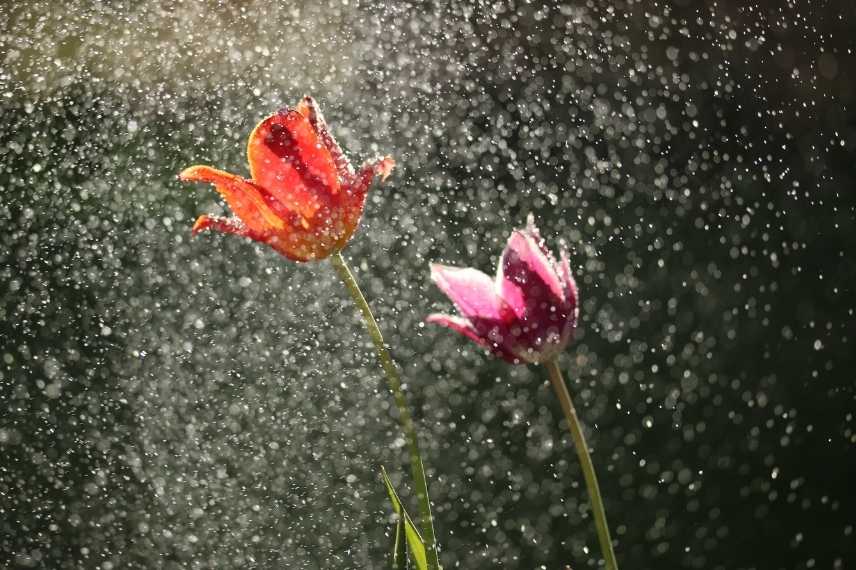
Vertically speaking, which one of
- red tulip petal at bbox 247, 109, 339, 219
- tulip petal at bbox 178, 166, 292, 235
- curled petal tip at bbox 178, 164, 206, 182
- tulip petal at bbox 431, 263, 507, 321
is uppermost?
red tulip petal at bbox 247, 109, 339, 219

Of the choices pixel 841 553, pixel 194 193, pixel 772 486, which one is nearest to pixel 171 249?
pixel 194 193

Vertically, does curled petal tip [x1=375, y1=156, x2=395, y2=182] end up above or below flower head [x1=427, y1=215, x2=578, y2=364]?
above

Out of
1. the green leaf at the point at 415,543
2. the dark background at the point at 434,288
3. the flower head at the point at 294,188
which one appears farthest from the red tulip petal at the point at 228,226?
the dark background at the point at 434,288

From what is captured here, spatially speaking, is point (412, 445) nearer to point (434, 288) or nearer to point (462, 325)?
point (462, 325)

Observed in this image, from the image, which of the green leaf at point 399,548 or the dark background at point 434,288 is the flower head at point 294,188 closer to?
the green leaf at point 399,548

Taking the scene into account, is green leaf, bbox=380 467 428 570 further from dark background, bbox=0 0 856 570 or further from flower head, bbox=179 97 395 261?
dark background, bbox=0 0 856 570

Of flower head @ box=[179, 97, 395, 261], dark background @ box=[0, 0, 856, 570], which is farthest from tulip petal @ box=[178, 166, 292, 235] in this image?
dark background @ box=[0, 0, 856, 570]
